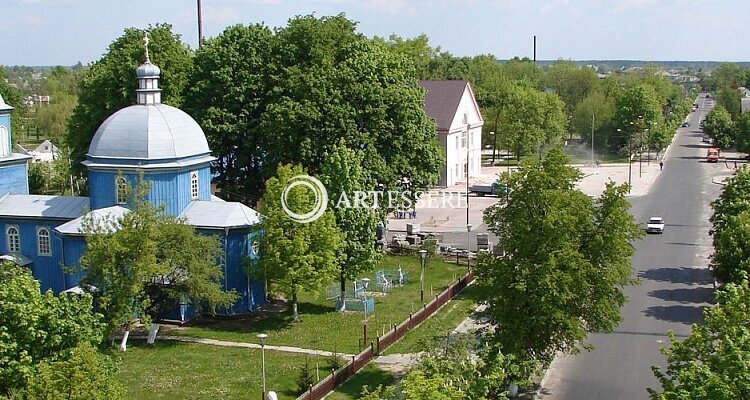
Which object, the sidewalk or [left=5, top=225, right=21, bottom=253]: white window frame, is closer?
[left=5, top=225, right=21, bottom=253]: white window frame

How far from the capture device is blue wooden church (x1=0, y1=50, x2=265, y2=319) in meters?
32.6

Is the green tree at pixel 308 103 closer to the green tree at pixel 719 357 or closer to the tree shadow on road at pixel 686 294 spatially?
the tree shadow on road at pixel 686 294

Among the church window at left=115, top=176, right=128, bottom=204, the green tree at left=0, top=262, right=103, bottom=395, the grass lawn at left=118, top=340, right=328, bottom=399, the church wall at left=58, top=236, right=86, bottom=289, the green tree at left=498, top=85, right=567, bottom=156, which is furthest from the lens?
the green tree at left=498, top=85, right=567, bottom=156

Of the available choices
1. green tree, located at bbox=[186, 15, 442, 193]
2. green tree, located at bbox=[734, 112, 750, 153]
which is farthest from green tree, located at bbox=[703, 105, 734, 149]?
green tree, located at bbox=[186, 15, 442, 193]

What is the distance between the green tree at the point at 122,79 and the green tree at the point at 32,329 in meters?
23.5

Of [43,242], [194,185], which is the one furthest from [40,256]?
[194,185]

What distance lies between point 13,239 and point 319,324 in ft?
44.3

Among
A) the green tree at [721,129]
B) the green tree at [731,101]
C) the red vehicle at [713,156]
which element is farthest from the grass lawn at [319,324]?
the green tree at [731,101]

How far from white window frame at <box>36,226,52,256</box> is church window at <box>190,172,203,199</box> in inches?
234

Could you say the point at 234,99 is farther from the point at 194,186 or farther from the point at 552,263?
the point at 552,263

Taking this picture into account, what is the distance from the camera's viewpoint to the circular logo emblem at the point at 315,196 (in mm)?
30625

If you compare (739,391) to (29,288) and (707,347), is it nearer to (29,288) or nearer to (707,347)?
(707,347)

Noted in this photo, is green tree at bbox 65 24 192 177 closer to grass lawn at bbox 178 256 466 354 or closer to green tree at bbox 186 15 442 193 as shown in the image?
green tree at bbox 186 15 442 193

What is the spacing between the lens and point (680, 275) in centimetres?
3678
